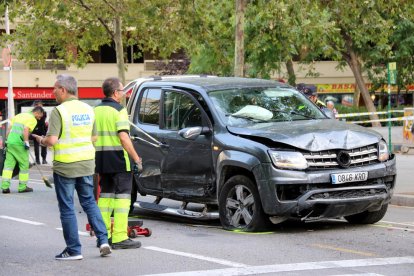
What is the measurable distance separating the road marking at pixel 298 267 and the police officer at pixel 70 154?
1319 millimetres

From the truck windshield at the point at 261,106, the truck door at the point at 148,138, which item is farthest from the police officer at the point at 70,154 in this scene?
the truck door at the point at 148,138

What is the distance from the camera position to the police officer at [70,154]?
363 inches

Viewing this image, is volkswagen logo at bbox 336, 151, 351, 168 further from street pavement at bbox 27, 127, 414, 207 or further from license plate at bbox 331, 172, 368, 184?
street pavement at bbox 27, 127, 414, 207

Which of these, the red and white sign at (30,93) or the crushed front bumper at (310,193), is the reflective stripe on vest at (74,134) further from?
the red and white sign at (30,93)

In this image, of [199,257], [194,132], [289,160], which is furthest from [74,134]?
[194,132]

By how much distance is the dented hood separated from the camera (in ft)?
35.7

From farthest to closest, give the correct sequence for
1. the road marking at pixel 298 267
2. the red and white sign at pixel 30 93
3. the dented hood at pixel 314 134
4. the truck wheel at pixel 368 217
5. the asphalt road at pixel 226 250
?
the red and white sign at pixel 30 93 → the truck wheel at pixel 368 217 → the dented hood at pixel 314 134 → the asphalt road at pixel 226 250 → the road marking at pixel 298 267

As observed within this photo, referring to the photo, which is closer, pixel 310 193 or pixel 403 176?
pixel 310 193

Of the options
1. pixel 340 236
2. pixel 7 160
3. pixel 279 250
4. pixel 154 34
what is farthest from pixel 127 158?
pixel 154 34

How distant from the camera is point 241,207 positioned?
37.3ft

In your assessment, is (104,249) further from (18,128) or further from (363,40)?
(363,40)

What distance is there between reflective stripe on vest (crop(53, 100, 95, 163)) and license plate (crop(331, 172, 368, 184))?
2.92 metres

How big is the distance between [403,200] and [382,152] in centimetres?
347

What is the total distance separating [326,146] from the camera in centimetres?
1091
